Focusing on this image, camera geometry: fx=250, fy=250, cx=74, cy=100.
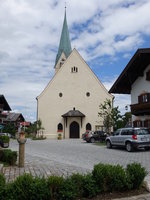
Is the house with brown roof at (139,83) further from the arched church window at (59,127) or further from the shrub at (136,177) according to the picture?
the arched church window at (59,127)

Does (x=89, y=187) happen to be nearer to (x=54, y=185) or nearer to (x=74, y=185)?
(x=74, y=185)

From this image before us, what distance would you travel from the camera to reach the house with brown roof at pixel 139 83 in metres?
22.1

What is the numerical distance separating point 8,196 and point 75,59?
41062 mm

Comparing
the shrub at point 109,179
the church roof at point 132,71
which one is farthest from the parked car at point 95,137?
the shrub at point 109,179

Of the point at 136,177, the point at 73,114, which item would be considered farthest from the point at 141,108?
the point at 73,114

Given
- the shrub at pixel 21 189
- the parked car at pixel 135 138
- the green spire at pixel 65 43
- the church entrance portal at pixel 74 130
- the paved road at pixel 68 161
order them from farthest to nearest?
1. the green spire at pixel 65 43
2. the church entrance portal at pixel 74 130
3. the parked car at pixel 135 138
4. the paved road at pixel 68 161
5. the shrub at pixel 21 189

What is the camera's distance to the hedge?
5350 millimetres

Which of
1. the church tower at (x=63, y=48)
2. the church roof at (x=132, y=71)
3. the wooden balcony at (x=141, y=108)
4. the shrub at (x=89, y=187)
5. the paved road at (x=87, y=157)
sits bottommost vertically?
the paved road at (x=87, y=157)

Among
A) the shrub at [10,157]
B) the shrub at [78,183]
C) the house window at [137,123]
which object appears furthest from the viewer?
the house window at [137,123]

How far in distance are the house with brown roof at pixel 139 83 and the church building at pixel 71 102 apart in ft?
55.6

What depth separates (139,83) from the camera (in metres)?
24.4

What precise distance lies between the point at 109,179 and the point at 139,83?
758 inches

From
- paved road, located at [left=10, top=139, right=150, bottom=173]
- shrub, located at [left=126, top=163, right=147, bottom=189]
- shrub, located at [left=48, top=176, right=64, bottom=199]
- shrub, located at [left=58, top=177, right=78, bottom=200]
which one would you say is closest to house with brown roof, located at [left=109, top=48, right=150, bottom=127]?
paved road, located at [left=10, top=139, right=150, bottom=173]

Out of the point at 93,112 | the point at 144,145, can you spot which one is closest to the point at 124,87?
the point at 144,145
